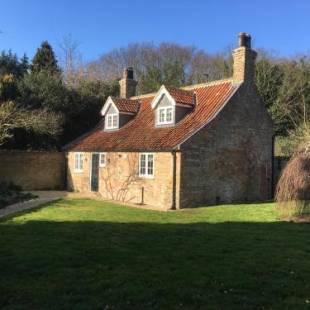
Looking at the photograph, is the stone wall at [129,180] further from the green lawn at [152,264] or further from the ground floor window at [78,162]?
the green lawn at [152,264]

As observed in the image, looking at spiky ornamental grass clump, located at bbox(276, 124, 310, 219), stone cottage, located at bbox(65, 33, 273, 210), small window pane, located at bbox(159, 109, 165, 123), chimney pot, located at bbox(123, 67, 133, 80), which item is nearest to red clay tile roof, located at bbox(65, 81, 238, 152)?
stone cottage, located at bbox(65, 33, 273, 210)

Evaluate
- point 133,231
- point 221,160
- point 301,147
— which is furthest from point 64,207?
point 301,147

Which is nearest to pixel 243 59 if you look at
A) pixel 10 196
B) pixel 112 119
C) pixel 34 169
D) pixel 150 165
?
pixel 150 165

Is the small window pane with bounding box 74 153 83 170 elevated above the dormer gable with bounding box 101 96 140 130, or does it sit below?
below

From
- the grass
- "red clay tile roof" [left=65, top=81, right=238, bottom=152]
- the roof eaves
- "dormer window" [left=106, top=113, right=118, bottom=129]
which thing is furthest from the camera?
"dormer window" [left=106, top=113, right=118, bottom=129]

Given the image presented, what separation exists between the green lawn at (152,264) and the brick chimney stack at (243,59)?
1052 centimetres

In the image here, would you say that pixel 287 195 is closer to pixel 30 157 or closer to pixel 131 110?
pixel 131 110

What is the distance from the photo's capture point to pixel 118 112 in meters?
27.1

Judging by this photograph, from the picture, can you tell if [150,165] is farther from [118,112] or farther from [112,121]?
[112,121]

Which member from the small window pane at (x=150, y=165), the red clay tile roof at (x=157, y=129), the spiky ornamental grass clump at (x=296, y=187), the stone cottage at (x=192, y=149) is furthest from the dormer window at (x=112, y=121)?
the spiky ornamental grass clump at (x=296, y=187)

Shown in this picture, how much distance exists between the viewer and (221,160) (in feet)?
72.7

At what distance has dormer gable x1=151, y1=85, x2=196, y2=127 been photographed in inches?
906

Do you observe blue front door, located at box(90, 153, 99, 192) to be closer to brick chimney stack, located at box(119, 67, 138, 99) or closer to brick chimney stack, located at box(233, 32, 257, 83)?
brick chimney stack, located at box(119, 67, 138, 99)

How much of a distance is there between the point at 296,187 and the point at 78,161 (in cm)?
1666
